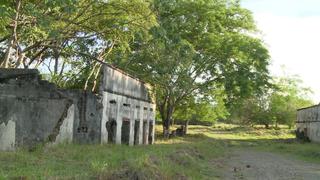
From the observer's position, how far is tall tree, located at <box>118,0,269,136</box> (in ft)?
107

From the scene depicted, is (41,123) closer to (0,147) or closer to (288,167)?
(0,147)

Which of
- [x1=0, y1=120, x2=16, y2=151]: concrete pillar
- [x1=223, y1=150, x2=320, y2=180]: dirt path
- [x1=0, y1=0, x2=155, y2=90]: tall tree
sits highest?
[x1=0, y1=0, x2=155, y2=90]: tall tree

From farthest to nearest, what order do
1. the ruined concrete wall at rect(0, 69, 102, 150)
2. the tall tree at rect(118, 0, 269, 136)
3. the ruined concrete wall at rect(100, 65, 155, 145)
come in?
the tall tree at rect(118, 0, 269, 136) → the ruined concrete wall at rect(100, 65, 155, 145) → the ruined concrete wall at rect(0, 69, 102, 150)

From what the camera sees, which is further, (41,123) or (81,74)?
(81,74)

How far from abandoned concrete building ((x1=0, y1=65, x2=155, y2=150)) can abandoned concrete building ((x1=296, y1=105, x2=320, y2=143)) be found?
19.4 meters

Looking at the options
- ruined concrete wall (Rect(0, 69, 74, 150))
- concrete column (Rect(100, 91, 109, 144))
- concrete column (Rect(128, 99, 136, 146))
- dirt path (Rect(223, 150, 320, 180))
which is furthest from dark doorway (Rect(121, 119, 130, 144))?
ruined concrete wall (Rect(0, 69, 74, 150))

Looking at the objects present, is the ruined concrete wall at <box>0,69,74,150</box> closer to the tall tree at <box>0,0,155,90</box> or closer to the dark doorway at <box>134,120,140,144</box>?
the tall tree at <box>0,0,155,90</box>

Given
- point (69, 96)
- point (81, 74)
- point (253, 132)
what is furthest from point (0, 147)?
point (253, 132)

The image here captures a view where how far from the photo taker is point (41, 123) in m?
16.8

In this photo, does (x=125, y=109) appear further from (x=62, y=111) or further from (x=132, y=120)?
(x=62, y=111)

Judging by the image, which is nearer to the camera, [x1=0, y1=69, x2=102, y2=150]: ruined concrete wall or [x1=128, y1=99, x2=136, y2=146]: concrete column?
[x1=0, y1=69, x2=102, y2=150]: ruined concrete wall

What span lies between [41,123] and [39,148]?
2.15 meters

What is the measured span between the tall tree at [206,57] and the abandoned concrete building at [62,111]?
709 centimetres

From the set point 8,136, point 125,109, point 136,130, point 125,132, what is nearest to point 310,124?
point 136,130
